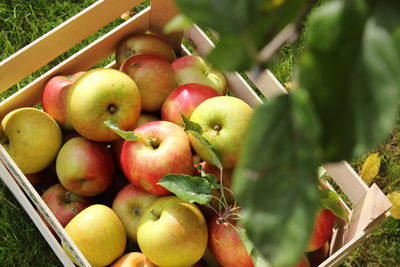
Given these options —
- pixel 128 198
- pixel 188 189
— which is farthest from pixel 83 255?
pixel 188 189

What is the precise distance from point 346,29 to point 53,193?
1148mm

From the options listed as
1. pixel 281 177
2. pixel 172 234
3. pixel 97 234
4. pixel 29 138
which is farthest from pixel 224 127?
pixel 281 177

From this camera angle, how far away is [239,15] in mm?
287

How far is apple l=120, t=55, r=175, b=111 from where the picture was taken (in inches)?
53.1

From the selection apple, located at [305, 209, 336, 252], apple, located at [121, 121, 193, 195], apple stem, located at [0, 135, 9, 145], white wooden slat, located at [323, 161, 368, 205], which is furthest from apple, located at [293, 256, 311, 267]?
apple stem, located at [0, 135, 9, 145]

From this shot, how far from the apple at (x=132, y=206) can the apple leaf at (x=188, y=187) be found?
0.16m

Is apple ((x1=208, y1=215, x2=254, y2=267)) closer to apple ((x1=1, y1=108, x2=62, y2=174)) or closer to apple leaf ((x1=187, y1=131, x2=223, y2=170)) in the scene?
apple leaf ((x1=187, y1=131, x2=223, y2=170))

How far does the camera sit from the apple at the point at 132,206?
1253 mm

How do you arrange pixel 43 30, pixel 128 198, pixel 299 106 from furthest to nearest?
pixel 43 30 → pixel 128 198 → pixel 299 106

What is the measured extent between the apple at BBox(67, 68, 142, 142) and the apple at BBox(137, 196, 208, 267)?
23 centimetres

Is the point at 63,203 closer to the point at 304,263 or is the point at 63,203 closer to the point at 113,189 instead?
the point at 113,189

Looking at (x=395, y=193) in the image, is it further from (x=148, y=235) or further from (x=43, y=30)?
(x=43, y=30)

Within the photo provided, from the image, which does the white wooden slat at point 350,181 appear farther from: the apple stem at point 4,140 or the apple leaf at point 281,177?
the apple leaf at point 281,177

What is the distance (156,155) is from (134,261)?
24cm
